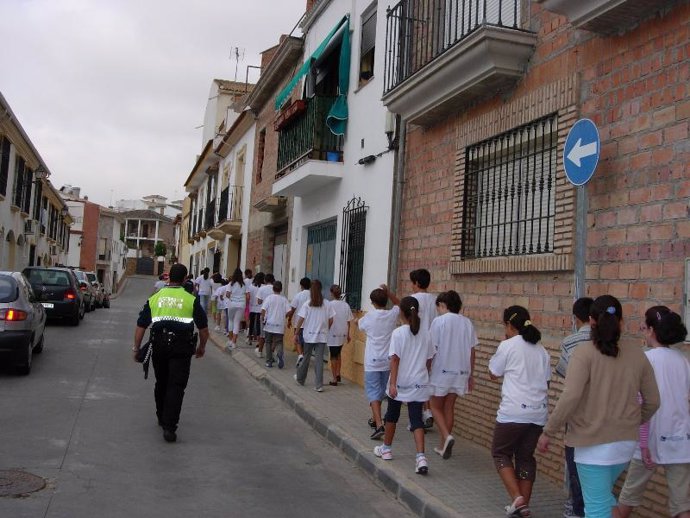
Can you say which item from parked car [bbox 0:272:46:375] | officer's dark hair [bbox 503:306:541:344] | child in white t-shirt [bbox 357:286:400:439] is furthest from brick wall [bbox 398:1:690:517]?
parked car [bbox 0:272:46:375]

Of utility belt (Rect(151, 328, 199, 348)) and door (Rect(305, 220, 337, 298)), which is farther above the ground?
door (Rect(305, 220, 337, 298))

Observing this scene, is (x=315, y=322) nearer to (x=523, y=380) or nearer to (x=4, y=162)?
(x=523, y=380)

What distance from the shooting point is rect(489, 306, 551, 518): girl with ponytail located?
16.7 ft

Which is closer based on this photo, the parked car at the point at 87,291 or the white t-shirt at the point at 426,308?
the white t-shirt at the point at 426,308

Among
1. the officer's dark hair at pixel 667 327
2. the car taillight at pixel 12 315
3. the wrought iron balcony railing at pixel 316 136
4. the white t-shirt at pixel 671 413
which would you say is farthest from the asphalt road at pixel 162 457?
the wrought iron balcony railing at pixel 316 136

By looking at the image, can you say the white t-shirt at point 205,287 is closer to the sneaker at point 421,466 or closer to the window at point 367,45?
the window at point 367,45

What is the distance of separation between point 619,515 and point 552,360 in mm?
2021

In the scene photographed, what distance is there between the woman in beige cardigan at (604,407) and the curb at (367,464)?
4.59 ft

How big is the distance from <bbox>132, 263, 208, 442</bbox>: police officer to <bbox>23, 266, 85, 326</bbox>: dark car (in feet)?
41.5

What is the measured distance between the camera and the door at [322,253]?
547 inches

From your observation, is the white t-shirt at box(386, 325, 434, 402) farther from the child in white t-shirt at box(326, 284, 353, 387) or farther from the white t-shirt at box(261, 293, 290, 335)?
the white t-shirt at box(261, 293, 290, 335)

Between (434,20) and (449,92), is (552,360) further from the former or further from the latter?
(434,20)

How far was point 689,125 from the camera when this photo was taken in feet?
17.0

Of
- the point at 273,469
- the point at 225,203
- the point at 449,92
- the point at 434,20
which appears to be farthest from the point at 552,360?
the point at 225,203
